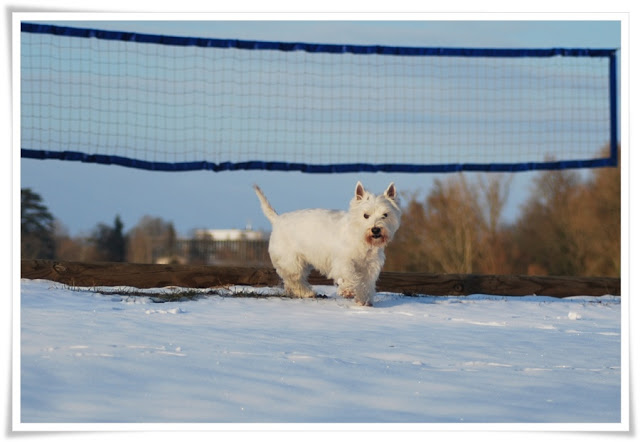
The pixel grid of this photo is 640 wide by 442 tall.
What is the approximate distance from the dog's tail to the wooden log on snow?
640mm

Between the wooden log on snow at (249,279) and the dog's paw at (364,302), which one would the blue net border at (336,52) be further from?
the dog's paw at (364,302)

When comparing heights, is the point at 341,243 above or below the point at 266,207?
A: below

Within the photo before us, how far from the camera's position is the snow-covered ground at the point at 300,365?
130 inches

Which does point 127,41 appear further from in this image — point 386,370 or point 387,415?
point 387,415

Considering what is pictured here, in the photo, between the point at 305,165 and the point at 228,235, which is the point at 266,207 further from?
the point at 228,235

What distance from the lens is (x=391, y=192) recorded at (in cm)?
675

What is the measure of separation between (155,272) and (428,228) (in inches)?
855

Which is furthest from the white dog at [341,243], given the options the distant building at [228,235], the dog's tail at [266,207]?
the distant building at [228,235]

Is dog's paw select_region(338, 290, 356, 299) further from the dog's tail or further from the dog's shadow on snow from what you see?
the dog's tail

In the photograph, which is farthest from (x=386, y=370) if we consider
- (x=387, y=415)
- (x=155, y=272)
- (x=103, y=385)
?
(x=155, y=272)

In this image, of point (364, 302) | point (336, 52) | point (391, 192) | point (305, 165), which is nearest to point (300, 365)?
point (364, 302)

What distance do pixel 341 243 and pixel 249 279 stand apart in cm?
139

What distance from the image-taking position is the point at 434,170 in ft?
27.9

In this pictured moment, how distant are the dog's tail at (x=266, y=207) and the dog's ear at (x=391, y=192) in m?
1.17
